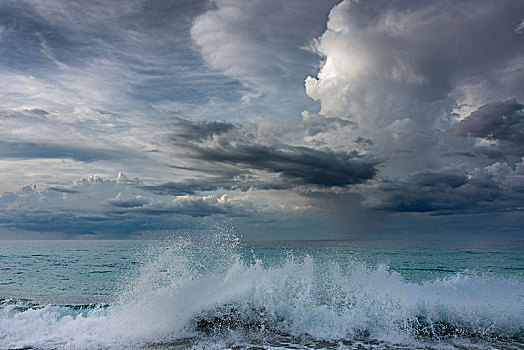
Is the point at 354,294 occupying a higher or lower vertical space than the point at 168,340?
higher

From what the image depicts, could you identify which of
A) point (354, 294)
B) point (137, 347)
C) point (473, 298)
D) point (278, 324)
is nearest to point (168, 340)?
point (137, 347)

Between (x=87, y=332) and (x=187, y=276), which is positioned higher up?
(x=187, y=276)

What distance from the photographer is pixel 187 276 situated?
47.7 ft

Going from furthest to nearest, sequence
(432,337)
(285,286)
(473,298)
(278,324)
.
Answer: (285,286), (473,298), (278,324), (432,337)

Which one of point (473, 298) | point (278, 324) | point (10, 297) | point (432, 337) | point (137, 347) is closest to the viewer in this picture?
Answer: point (137, 347)

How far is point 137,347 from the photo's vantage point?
33.0 feet

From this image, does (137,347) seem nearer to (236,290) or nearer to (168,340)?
(168,340)

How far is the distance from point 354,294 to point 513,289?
826 centimetres

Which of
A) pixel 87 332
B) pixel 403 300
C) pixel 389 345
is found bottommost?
pixel 87 332

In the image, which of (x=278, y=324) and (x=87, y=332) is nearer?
(x=87, y=332)

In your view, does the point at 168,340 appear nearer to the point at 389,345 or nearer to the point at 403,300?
the point at 389,345

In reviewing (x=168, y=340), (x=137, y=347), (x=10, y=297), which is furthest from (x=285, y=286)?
(x=10, y=297)

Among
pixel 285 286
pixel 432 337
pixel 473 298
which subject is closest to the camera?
pixel 432 337

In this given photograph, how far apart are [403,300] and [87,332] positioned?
42.6 feet
